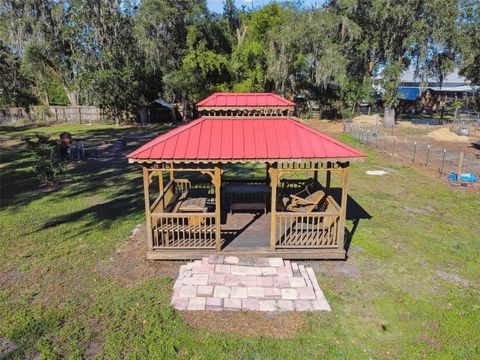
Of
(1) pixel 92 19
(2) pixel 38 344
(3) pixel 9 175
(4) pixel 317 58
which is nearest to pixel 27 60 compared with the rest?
(1) pixel 92 19

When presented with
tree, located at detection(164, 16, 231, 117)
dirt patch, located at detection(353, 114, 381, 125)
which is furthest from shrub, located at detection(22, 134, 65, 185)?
dirt patch, located at detection(353, 114, 381, 125)

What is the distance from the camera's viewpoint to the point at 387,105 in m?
33.8

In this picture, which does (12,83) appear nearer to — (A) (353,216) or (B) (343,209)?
(A) (353,216)

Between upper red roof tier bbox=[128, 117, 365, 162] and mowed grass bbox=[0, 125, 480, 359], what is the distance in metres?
2.58

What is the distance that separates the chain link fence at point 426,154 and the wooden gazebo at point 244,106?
10304 millimetres

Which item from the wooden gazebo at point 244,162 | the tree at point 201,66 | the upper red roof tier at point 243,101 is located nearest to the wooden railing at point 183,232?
the wooden gazebo at point 244,162

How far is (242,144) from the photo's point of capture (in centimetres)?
778

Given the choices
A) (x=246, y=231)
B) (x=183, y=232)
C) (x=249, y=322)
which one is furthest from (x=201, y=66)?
(x=249, y=322)

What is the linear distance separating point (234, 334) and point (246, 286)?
1285mm

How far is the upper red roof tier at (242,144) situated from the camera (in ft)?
24.6

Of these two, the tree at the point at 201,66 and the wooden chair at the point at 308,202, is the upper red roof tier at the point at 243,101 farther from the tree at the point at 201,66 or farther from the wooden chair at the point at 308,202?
the tree at the point at 201,66

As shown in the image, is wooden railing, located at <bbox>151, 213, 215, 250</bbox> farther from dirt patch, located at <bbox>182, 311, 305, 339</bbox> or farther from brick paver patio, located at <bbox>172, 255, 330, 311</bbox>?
dirt patch, located at <bbox>182, 311, 305, 339</bbox>

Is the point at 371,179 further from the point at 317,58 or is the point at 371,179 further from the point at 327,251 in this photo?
the point at 317,58

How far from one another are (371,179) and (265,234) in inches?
342
